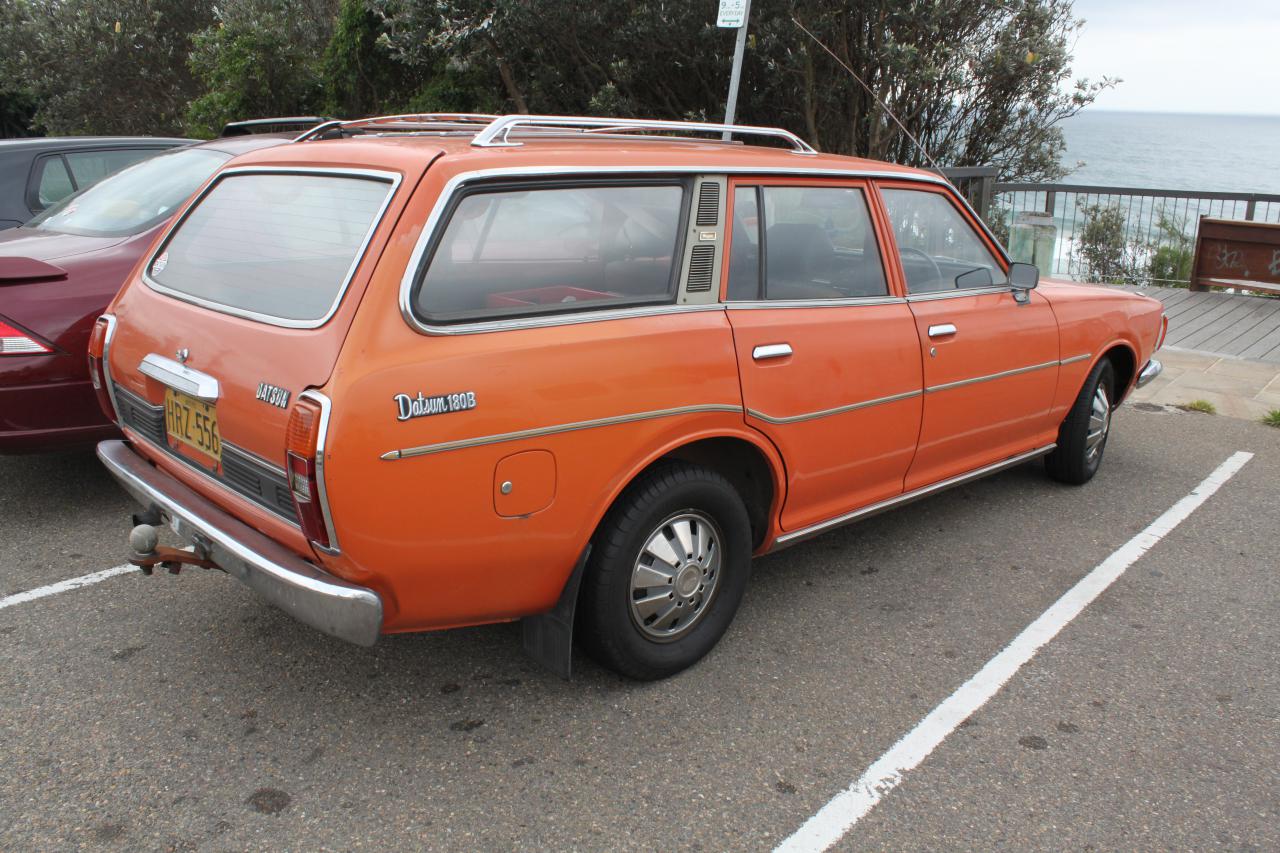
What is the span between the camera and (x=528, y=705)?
327cm

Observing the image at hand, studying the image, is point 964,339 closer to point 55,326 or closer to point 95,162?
point 55,326

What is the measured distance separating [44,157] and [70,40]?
14580 millimetres

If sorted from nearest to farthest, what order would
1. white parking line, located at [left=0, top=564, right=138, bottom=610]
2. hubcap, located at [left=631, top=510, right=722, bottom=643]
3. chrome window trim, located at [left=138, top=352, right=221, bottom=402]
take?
chrome window trim, located at [left=138, top=352, right=221, bottom=402] → hubcap, located at [left=631, top=510, right=722, bottom=643] → white parking line, located at [left=0, top=564, right=138, bottom=610]

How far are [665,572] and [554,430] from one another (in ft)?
2.33

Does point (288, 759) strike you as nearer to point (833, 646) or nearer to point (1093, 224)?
point (833, 646)

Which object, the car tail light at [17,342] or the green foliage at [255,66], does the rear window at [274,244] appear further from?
the green foliage at [255,66]

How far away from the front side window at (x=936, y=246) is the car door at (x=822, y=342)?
19 cm

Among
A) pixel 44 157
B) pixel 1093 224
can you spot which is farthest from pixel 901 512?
pixel 1093 224

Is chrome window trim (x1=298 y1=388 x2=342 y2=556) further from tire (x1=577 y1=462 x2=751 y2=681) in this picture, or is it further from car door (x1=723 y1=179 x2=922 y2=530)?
car door (x1=723 y1=179 x2=922 y2=530)

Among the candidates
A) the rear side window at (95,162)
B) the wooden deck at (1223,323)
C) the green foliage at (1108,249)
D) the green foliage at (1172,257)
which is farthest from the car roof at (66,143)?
the green foliage at (1172,257)

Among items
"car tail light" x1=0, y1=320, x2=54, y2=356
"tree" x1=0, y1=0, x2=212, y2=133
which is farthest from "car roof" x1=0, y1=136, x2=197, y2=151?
"tree" x1=0, y1=0, x2=212, y2=133

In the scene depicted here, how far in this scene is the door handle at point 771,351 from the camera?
3.42 meters

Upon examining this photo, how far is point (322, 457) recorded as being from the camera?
2531mm

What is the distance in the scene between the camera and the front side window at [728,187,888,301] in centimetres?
352
